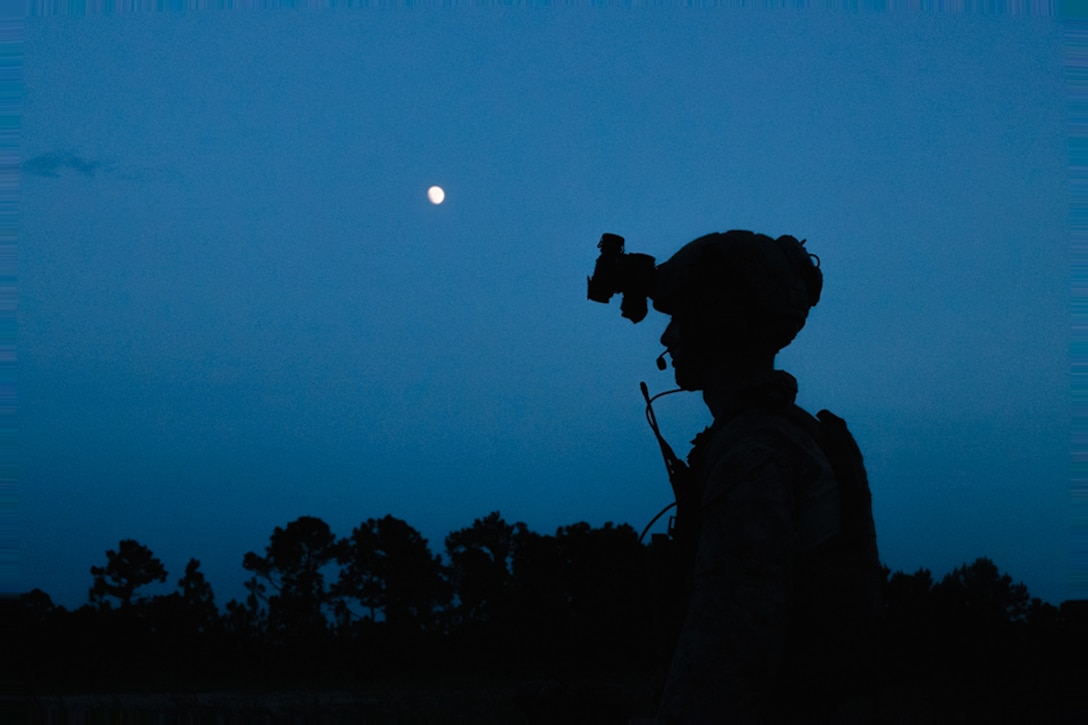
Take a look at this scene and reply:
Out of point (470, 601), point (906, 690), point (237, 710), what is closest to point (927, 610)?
point (906, 690)

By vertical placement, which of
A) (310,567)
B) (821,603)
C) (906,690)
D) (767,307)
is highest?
(310,567)

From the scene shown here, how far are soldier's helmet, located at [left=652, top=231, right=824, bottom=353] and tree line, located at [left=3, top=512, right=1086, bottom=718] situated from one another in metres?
7.06

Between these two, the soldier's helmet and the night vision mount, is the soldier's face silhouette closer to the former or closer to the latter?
the soldier's helmet

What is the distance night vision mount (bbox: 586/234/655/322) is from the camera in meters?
3.61

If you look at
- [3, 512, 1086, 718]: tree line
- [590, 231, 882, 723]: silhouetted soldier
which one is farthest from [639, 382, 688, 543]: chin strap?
[3, 512, 1086, 718]: tree line

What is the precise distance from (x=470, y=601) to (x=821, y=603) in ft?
56.9

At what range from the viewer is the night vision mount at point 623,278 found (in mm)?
3607

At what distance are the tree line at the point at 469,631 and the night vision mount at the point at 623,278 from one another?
6.77 meters

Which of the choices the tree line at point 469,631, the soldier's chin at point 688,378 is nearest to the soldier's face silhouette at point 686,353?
the soldier's chin at point 688,378

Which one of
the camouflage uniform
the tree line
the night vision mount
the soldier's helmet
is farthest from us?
the tree line

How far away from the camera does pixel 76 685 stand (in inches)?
549

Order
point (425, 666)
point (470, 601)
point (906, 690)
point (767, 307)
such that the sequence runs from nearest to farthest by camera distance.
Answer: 1. point (767, 307)
2. point (906, 690)
3. point (425, 666)
4. point (470, 601)

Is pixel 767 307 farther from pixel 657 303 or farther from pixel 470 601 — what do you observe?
pixel 470 601

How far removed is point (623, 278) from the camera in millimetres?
3627
